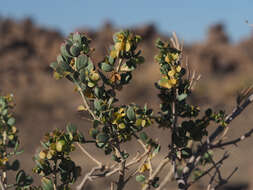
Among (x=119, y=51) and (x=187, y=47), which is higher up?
(x=187, y=47)

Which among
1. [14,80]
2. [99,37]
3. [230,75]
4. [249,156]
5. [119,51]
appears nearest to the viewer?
[119,51]

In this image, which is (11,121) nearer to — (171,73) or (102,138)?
(102,138)

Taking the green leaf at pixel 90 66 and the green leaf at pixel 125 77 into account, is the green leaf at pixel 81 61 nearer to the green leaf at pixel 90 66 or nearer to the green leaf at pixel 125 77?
the green leaf at pixel 90 66

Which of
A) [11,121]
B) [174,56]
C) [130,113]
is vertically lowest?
[130,113]

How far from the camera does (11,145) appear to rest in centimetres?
157

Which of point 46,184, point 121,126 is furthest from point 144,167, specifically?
point 46,184

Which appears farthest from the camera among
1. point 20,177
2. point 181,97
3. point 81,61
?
point 20,177

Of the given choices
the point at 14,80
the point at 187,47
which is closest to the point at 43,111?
the point at 14,80

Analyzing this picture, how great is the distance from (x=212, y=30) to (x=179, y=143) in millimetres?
19453

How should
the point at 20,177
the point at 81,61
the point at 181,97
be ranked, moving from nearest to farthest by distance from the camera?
the point at 81,61 < the point at 181,97 < the point at 20,177

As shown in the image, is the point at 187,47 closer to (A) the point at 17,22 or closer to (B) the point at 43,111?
(A) the point at 17,22

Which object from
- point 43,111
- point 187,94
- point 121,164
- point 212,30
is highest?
point 212,30

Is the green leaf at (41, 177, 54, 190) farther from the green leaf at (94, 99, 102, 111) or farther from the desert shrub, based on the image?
the green leaf at (94, 99, 102, 111)

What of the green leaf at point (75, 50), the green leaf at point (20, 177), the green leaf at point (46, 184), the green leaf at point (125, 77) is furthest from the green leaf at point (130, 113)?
the green leaf at point (20, 177)
